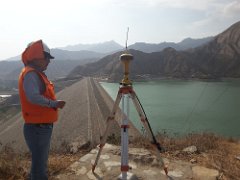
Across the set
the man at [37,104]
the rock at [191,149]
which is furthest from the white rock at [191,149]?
the man at [37,104]

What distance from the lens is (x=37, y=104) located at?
9.78ft

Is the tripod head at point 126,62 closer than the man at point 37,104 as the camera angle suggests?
No

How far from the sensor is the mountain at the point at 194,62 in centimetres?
10019

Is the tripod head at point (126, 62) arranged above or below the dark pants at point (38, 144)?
above

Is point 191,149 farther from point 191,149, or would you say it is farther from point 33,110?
point 33,110

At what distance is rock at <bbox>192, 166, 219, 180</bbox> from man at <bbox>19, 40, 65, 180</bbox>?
7.13 ft

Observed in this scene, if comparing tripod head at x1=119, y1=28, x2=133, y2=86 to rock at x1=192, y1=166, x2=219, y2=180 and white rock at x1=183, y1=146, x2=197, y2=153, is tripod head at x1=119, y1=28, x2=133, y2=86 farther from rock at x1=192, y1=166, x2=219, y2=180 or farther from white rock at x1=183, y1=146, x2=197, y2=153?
white rock at x1=183, y1=146, x2=197, y2=153

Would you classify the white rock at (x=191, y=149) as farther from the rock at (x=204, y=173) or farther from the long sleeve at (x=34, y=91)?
the long sleeve at (x=34, y=91)

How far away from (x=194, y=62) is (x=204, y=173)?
106755 millimetres

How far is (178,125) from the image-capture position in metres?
23.9

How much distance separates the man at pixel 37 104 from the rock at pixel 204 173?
2174 mm

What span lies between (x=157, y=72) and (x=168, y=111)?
7849cm

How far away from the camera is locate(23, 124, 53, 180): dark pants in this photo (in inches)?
121

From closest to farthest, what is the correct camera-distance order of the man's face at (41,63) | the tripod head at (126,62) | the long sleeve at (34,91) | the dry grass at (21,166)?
the long sleeve at (34,91) < the man's face at (41,63) < the tripod head at (126,62) < the dry grass at (21,166)
